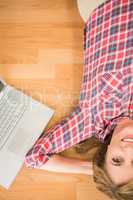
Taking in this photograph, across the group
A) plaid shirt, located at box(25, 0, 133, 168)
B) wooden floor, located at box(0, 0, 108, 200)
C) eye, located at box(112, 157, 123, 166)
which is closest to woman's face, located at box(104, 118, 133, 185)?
eye, located at box(112, 157, 123, 166)

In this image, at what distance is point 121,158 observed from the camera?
0.93 m

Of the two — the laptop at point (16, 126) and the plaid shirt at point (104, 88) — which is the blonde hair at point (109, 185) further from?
the laptop at point (16, 126)

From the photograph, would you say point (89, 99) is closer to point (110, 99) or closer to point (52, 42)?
point (110, 99)

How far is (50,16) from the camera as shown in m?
1.33

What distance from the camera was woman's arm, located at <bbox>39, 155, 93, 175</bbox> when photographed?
1.09 m

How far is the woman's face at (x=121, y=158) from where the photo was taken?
0.92 meters

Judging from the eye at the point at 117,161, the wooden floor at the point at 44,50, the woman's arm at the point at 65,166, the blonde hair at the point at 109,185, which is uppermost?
the wooden floor at the point at 44,50

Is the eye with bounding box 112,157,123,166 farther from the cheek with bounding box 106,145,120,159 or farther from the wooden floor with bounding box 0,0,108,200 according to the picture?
the wooden floor with bounding box 0,0,108,200

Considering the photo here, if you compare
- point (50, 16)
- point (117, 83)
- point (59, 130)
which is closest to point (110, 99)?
point (117, 83)

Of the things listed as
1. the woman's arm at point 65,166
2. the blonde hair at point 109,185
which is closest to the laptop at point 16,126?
the woman's arm at point 65,166

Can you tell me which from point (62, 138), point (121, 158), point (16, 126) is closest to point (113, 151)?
point (121, 158)

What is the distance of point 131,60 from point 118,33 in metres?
0.11

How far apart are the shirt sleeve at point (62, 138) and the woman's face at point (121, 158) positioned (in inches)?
6.2

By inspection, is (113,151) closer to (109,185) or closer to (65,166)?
(109,185)
